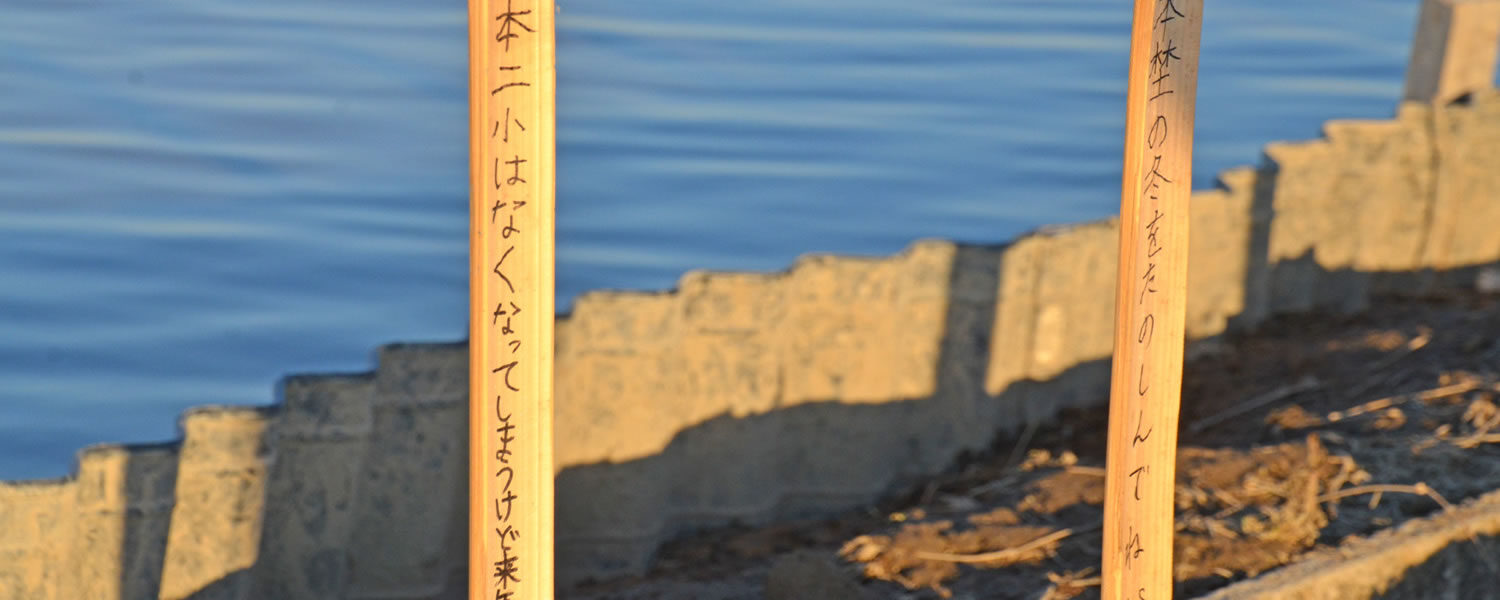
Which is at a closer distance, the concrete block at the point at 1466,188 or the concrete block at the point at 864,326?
the concrete block at the point at 864,326

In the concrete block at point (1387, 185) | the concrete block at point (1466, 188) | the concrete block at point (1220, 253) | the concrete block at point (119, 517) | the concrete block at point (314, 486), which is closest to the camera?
the concrete block at point (119, 517)

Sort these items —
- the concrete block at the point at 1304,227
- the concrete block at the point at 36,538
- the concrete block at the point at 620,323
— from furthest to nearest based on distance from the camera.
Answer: the concrete block at the point at 1304,227 → the concrete block at the point at 620,323 → the concrete block at the point at 36,538

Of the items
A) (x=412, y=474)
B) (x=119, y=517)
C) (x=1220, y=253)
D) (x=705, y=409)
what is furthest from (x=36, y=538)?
(x=1220, y=253)

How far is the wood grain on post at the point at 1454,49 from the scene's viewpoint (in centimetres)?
825

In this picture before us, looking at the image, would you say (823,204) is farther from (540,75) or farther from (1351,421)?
(540,75)

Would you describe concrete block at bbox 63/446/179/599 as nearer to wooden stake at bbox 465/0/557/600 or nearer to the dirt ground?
the dirt ground

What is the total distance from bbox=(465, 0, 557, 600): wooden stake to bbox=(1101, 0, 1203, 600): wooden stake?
1.03 meters

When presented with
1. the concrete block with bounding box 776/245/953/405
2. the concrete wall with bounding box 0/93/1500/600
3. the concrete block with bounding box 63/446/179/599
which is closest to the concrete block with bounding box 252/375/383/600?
the concrete wall with bounding box 0/93/1500/600

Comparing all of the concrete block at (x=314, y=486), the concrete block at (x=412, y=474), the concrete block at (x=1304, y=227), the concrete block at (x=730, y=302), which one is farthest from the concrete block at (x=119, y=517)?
the concrete block at (x=1304, y=227)

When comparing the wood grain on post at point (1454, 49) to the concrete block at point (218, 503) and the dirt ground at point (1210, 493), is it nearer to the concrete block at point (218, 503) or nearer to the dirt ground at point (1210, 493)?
the dirt ground at point (1210, 493)

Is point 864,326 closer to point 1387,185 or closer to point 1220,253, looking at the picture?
point 1220,253

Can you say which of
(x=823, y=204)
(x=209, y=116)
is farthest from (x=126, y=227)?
(x=823, y=204)

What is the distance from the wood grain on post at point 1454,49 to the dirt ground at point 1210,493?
2006mm

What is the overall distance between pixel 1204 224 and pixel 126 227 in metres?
6.56
